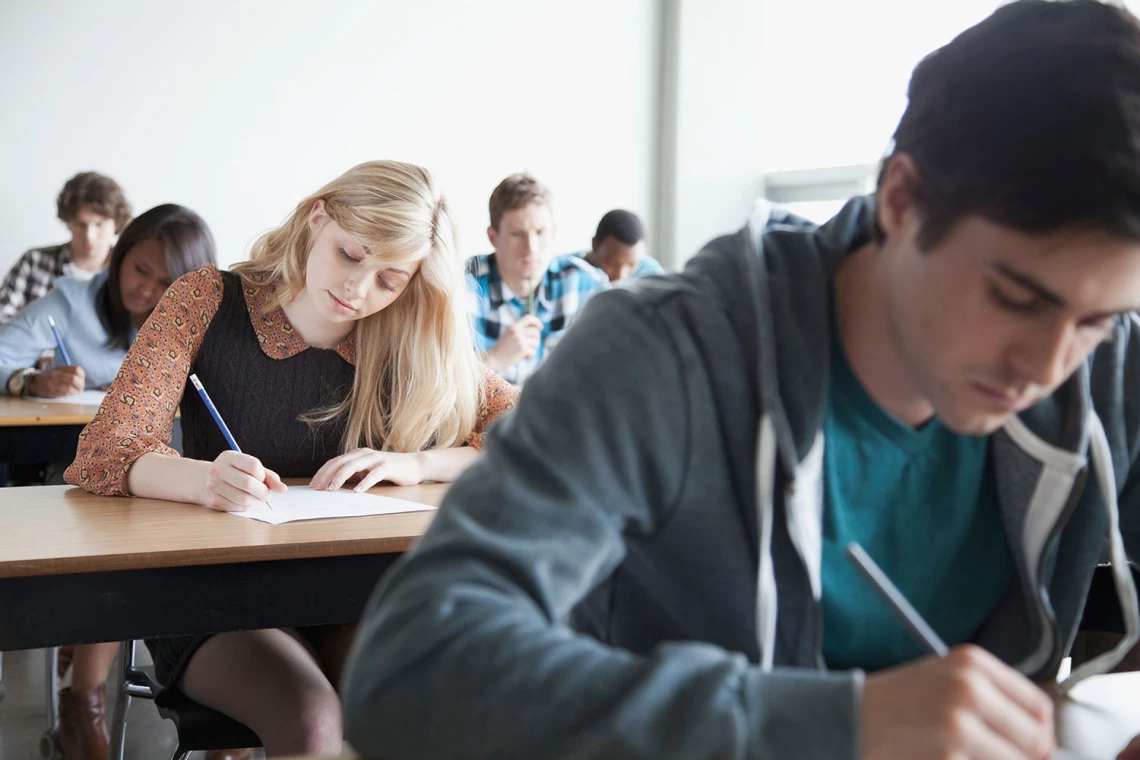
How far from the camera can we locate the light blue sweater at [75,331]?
315cm

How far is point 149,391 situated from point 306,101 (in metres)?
3.62

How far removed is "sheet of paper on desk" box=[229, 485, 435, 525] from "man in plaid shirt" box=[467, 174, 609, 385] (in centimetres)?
189

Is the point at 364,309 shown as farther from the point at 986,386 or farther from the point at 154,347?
the point at 986,386

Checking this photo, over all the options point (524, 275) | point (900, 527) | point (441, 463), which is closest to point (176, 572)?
point (441, 463)

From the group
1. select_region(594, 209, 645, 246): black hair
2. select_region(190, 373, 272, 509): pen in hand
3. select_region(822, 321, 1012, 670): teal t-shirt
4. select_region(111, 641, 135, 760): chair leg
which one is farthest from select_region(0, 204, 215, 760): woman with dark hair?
select_region(822, 321, 1012, 670): teal t-shirt

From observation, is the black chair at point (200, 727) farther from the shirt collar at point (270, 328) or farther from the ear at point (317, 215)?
the ear at point (317, 215)

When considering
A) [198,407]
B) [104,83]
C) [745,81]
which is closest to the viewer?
[198,407]

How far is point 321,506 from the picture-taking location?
4.75 ft

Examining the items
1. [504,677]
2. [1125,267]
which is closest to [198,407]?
[504,677]

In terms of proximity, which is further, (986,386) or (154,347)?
(154,347)

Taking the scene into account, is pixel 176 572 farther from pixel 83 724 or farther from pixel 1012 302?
pixel 83 724

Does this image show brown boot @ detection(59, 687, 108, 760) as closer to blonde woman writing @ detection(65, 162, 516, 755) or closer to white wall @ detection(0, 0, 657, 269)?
blonde woman writing @ detection(65, 162, 516, 755)

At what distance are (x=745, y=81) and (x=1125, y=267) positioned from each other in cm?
521

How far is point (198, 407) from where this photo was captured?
1775 mm
